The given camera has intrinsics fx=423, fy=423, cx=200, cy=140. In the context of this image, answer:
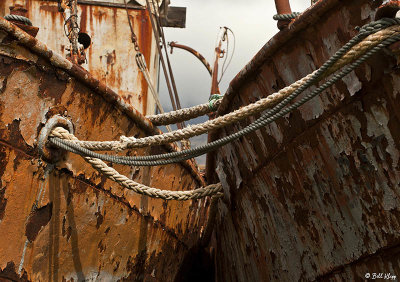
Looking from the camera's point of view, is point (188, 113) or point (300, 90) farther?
point (188, 113)

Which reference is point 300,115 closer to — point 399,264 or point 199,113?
point 399,264

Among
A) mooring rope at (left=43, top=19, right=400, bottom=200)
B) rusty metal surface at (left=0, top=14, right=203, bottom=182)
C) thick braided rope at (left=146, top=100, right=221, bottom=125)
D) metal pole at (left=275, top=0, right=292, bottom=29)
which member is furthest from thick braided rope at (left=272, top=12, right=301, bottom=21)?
rusty metal surface at (left=0, top=14, right=203, bottom=182)

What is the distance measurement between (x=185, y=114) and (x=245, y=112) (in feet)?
4.27

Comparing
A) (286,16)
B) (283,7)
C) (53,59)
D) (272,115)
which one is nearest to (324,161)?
(272,115)

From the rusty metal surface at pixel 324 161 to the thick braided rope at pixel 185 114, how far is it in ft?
0.96

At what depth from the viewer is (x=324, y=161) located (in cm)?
249

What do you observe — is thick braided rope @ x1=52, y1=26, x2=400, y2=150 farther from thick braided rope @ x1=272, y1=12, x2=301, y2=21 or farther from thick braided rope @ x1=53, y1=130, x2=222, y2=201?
thick braided rope @ x1=272, y1=12, x2=301, y2=21

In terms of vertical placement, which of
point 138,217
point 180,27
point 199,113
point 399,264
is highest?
point 180,27

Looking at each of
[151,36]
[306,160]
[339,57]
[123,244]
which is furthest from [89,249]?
[151,36]

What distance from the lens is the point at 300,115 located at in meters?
2.60

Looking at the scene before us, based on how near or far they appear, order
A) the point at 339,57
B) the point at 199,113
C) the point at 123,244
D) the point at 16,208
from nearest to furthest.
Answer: the point at 339,57
the point at 16,208
the point at 123,244
the point at 199,113

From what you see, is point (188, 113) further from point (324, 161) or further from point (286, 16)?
point (324, 161)

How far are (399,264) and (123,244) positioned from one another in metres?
2.07

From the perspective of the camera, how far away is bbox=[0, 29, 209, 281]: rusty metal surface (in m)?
2.56
